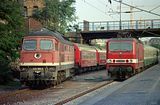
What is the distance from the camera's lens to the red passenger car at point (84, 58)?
145 feet

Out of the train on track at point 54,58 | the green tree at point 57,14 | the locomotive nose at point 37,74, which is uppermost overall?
the green tree at point 57,14

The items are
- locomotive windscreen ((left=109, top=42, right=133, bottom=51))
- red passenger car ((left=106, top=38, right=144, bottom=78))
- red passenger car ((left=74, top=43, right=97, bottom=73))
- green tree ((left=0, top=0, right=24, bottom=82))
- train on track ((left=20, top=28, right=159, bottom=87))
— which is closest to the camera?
train on track ((left=20, top=28, right=159, bottom=87))

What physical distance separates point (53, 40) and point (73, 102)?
8.43 meters

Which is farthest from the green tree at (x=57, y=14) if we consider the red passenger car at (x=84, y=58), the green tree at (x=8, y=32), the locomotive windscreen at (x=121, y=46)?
the green tree at (x=8, y=32)

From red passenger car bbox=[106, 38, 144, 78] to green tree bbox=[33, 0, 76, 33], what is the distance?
57.4ft

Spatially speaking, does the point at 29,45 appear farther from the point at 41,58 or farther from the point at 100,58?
the point at 100,58

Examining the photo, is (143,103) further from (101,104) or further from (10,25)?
(10,25)

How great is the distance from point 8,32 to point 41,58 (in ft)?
11.1

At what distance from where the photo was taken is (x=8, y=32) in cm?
2786

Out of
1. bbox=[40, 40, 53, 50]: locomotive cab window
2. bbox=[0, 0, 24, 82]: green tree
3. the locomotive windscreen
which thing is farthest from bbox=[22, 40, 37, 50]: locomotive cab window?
the locomotive windscreen

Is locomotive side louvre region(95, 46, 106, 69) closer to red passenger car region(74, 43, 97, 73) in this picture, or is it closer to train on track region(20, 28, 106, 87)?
red passenger car region(74, 43, 97, 73)

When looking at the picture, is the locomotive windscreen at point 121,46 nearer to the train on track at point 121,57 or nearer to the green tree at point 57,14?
the train on track at point 121,57

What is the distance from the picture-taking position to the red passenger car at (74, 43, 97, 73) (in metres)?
44.3

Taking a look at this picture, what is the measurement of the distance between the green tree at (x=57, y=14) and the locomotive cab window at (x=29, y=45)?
77.7ft
